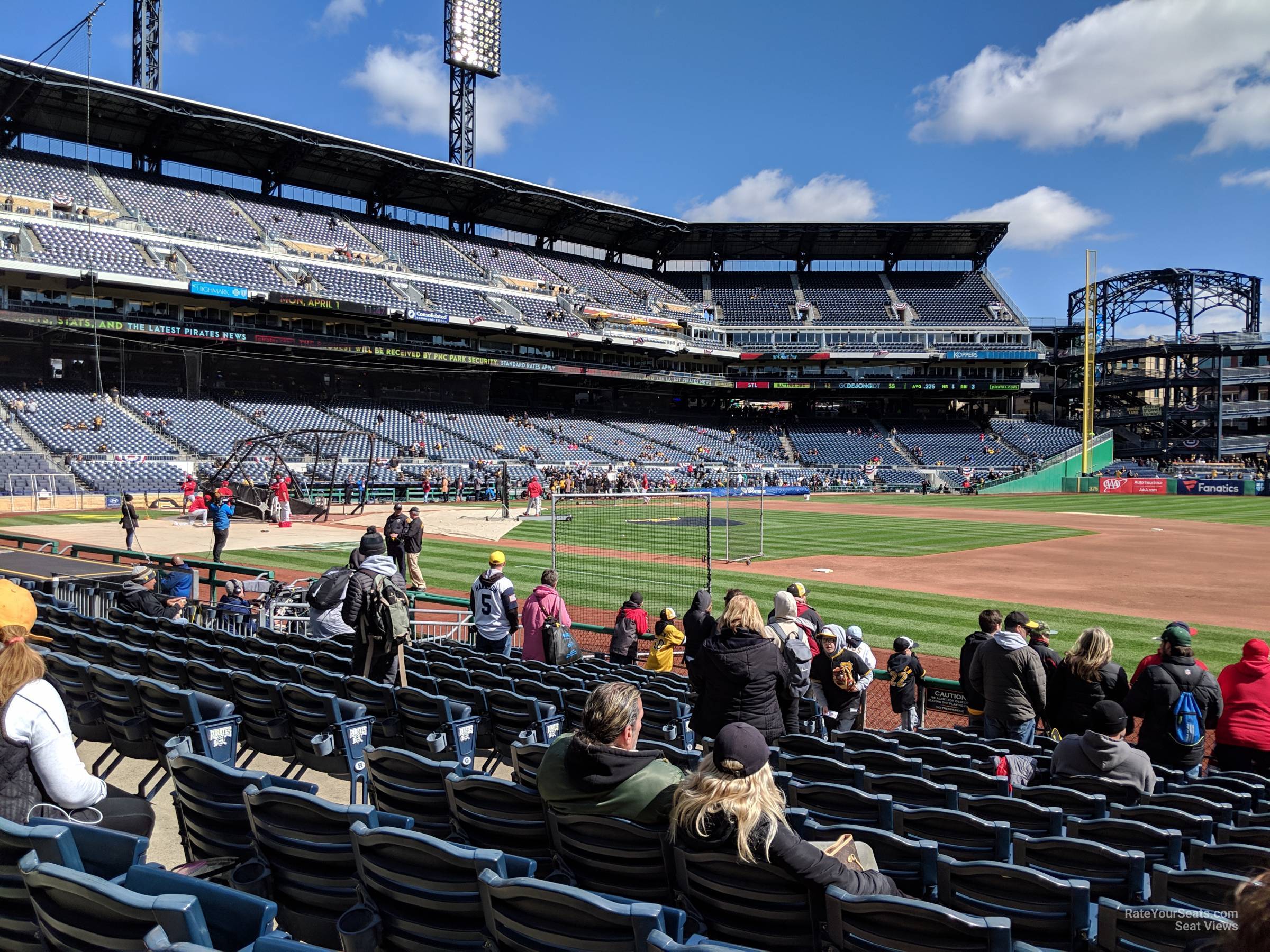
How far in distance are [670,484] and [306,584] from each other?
3858 centimetres

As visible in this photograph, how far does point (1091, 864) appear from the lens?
152 inches

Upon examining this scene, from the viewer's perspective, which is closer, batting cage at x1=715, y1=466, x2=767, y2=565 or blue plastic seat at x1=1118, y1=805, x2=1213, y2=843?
blue plastic seat at x1=1118, y1=805, x2=1213, y2=843

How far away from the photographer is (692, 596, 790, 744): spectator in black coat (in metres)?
5.78

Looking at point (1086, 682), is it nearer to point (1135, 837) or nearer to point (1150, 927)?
point (1135, 837)

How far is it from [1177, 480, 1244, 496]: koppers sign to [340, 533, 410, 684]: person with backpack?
65705 mm

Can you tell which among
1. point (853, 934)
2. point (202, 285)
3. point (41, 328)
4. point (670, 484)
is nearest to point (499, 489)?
point (670, 484)

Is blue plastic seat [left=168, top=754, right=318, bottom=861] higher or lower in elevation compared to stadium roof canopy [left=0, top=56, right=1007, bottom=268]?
lower

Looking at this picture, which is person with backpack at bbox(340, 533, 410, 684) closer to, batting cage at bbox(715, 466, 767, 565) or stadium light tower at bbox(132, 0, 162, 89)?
batting cage at bbox(715, 466, 767, 565)

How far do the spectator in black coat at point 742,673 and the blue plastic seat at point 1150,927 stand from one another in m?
2.81

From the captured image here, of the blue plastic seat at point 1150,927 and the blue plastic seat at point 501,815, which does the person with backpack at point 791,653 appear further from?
the blue plastic seat at point 1150,927

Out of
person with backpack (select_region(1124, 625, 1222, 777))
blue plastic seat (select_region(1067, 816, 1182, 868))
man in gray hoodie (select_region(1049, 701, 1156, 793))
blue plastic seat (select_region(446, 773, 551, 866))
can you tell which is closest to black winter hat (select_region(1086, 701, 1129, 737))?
man in gray hoodie (select_region(1049, 701, 1156, 793))

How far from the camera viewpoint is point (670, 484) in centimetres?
5331

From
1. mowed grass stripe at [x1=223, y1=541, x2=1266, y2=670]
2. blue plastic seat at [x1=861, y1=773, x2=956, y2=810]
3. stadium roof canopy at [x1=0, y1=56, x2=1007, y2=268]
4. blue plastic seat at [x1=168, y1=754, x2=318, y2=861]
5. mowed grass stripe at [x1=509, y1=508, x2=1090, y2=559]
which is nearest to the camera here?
blue plastic seat at [x1=168, y1=754, x2=318, y2=861]

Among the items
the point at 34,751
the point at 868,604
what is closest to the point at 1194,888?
the point at 34,751
